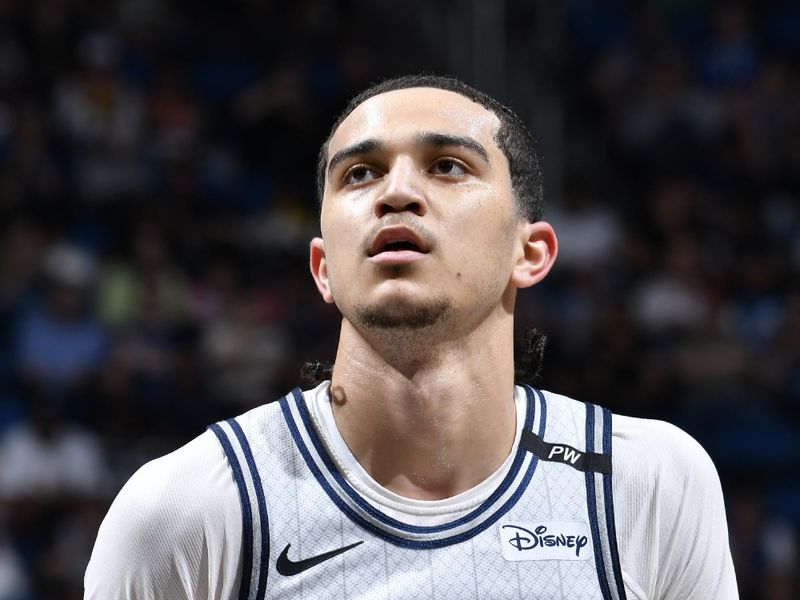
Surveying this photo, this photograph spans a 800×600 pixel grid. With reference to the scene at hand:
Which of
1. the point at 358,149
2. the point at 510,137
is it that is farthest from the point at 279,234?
the point at 358,149

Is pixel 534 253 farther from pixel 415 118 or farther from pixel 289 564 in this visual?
pixel 289 564

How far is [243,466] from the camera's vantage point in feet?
8.20

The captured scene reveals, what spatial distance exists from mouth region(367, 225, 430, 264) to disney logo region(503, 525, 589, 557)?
62cm

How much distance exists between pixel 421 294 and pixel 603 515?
0.63 m

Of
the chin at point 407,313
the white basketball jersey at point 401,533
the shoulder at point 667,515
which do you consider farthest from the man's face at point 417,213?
the shoulder at point 667,515

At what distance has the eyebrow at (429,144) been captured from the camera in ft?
8.73

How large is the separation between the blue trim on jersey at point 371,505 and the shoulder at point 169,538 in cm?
24

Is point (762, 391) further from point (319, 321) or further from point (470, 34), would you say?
point (470, 34)

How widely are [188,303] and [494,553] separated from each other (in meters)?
5.65

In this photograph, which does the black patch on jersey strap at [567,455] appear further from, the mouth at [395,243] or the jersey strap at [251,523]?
the jersey strap at [251,523]

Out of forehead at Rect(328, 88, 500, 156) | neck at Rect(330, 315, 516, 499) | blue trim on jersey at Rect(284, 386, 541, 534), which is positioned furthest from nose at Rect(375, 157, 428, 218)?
blue trim on jersey at Rect(284, 386, 541, 534)

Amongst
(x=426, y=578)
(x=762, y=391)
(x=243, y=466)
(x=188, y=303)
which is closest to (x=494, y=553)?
(x=426, y=578)

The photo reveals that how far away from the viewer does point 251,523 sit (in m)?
2.42

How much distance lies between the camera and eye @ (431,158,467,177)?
2.68 meters
